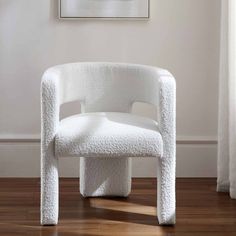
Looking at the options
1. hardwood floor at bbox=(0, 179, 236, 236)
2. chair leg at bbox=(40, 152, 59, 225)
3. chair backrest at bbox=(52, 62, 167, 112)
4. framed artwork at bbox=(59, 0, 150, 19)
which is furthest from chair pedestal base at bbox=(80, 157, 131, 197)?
framed artwork at bbox=(59, 0, 150, 19)

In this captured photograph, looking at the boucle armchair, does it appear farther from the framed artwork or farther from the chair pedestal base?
the framed artwork

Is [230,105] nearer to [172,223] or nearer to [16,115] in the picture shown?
[172,223]

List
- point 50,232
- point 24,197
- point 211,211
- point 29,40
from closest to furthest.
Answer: point 50,232 → point 211,211 → point 24,197 → point 29,40

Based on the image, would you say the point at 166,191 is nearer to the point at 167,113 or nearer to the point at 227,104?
the point at 167,113

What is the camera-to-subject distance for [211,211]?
3.30 metres

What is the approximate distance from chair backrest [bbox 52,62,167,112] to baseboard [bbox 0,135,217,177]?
0.58 m

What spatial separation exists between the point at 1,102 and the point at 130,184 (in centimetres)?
92

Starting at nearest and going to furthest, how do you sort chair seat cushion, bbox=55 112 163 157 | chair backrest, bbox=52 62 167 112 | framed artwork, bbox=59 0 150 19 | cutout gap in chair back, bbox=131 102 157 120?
chair seat cushion, bbox=55 112 163 157 < chair backrest, bbox=52 62 167 112 < framed artwork, bbox=59 0 150 19 < cutout gap in chair back, bbox=131 102 157 120

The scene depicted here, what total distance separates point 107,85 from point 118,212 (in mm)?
652

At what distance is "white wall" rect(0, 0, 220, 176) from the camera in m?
3.86

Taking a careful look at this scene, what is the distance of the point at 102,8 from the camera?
3.82 metres

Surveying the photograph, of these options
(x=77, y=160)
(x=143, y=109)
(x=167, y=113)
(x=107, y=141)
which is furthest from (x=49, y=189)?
(x=143, y=109)

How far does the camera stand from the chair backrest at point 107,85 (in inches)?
133

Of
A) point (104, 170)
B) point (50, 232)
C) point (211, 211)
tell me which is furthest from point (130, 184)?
→ point (50, 232)
